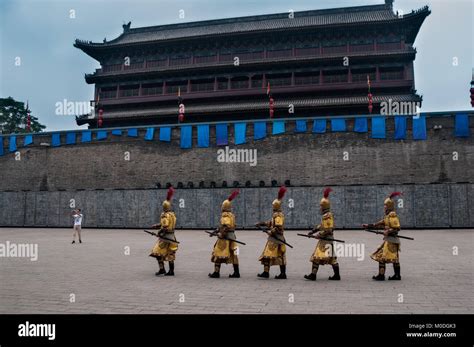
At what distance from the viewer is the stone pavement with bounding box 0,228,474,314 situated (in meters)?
5.08

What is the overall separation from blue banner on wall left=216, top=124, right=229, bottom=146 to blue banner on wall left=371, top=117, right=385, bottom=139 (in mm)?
8192

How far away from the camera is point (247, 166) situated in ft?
75.3

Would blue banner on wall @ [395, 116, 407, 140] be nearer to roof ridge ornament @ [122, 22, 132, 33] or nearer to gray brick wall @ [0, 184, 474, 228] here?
gray brick wall @ [0, 184, 474, 228]

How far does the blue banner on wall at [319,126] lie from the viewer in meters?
22.4

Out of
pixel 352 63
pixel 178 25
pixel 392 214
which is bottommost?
pixel 392 214

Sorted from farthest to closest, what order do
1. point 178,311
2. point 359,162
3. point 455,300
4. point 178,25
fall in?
point 178,25 → point 359,162 → point 455,300 → point 178,311

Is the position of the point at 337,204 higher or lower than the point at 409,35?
lower

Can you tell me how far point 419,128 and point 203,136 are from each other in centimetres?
1190

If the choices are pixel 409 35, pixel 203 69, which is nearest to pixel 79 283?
pixel 203 69

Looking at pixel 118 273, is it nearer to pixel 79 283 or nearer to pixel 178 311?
pixel 79 283

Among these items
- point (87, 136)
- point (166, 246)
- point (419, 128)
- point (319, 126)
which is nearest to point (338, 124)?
point (319, 126)

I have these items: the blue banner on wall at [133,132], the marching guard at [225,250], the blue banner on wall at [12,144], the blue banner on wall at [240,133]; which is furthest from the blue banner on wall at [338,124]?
the blue banner on wall at [12,144]

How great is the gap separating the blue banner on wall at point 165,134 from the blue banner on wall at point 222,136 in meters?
3.03
